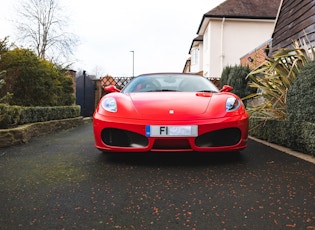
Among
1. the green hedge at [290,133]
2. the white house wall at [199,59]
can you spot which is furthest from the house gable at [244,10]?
the green hedge at [290,133]

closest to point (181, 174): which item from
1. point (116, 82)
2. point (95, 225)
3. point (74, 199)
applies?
point (74, 199)

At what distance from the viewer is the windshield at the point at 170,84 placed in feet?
13.0

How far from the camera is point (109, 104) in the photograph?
129 inches

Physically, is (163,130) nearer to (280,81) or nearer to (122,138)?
(122,138)

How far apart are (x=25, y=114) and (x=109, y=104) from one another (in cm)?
262

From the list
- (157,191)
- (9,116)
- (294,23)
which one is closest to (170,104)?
(157,191)

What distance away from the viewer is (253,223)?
161 cm

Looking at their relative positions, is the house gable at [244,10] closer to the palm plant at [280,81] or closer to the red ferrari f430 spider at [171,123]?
the palm plant at [280,81]

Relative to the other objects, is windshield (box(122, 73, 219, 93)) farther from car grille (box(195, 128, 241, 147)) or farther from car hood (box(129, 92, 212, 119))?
car grille (box(195, 128, 241, 147))

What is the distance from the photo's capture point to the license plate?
2.86 m

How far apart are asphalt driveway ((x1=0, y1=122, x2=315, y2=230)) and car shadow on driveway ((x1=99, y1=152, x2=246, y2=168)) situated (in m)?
0.01

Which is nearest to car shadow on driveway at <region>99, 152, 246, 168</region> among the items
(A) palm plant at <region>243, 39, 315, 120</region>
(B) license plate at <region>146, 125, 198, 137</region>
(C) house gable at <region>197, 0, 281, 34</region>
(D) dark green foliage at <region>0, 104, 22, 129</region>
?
(B) license plate at <region>146, 125, 198, 137</region>

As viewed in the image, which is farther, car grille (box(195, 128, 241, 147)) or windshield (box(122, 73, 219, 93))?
windshield (box(122, 73, 219, 93))

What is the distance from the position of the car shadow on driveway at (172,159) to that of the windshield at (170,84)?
864 millimetres
